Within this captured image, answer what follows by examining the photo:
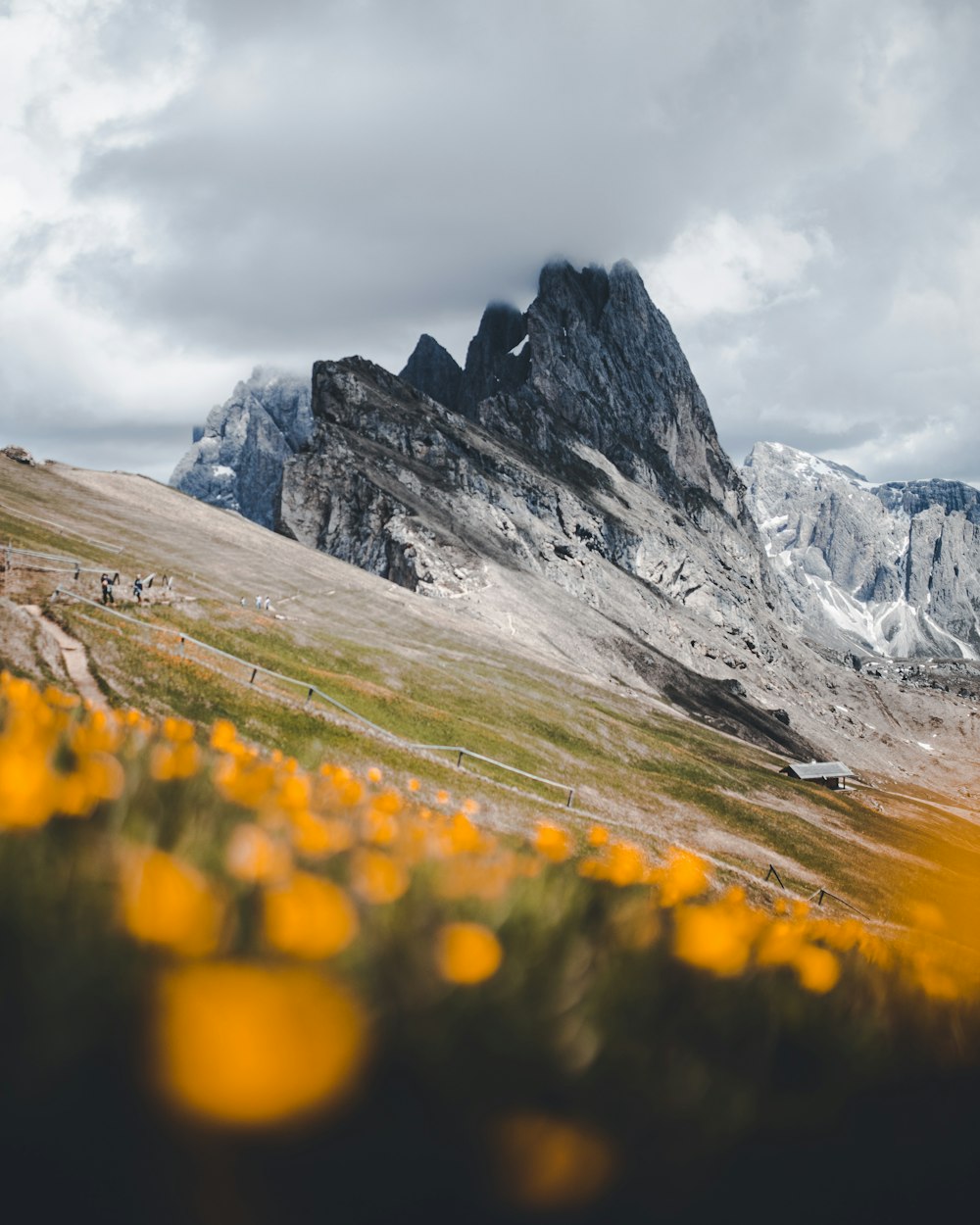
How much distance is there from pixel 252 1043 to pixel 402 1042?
0.48 metres

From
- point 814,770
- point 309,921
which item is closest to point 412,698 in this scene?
→ point 309,921

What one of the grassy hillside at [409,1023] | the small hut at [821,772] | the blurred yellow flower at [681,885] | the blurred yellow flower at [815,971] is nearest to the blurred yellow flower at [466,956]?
the grassy hillside at [409,1023]

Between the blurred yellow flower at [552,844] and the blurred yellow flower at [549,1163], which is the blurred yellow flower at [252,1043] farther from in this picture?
the blurred yellow flower at [552,844]

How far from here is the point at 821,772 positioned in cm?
8194

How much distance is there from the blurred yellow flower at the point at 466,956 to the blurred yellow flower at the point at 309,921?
229mm

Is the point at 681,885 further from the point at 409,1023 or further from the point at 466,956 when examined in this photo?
the point at 409,1023

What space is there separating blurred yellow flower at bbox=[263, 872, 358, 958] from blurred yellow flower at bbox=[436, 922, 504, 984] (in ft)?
0.75

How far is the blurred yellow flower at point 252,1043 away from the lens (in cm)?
118

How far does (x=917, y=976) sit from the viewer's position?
111 inches

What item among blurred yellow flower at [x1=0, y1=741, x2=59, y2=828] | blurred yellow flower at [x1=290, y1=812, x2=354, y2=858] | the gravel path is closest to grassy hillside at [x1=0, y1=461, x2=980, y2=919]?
the gravel path

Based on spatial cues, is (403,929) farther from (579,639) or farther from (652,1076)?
(579,639)

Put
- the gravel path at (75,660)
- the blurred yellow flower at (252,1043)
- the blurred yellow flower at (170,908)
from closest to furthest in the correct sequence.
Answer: the blurred yellow flower at (252,1043) < the blurred yellow flower at (170,908) < the gravel path at (75,660)

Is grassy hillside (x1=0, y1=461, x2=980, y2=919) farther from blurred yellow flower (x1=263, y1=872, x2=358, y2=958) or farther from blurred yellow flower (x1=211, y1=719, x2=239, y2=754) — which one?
blurred yellow flower (x1=263, y1=872, x2=358, y2=958)

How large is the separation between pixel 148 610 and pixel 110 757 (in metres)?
37.2
